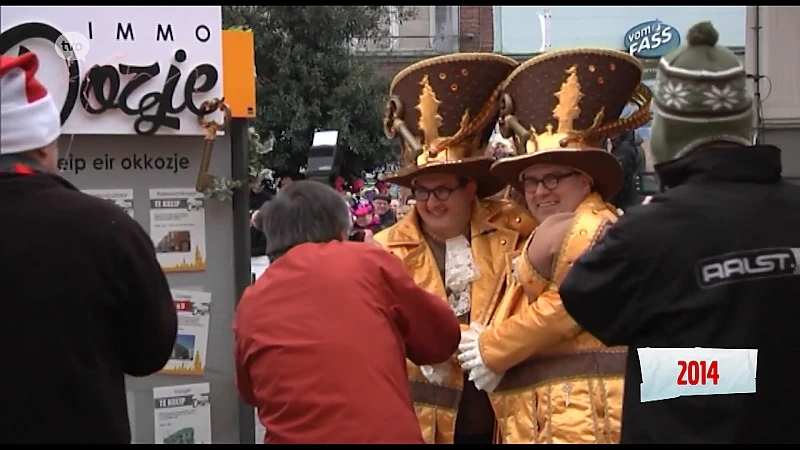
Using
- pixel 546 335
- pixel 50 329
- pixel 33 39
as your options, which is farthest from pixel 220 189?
pixel 50 329

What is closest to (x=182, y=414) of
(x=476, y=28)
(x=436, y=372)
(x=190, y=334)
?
(x=190, y=334)

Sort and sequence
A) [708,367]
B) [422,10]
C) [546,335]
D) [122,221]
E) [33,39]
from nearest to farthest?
[708,367]
[122,221]
[546,335]
[33,39]
[422,10]

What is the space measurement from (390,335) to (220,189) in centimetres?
148

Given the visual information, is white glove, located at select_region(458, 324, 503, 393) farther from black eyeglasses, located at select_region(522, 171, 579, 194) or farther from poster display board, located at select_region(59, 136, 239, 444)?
poster display board, located at select_region(59, 136, 239, 444)

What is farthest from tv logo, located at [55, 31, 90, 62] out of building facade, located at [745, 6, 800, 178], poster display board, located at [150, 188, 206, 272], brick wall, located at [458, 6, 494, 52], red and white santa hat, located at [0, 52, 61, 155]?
brick wall, located at [458, 6, 494, 52]

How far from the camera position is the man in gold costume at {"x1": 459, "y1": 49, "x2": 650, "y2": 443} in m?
2.87

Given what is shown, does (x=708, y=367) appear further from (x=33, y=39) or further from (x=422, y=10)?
(x=422, y=10)

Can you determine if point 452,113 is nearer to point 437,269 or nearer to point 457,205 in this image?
point 457,205

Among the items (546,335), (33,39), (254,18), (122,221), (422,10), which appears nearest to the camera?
(122,221)

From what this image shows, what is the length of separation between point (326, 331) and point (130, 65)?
1642 mm

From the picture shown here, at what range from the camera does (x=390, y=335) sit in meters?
2.58

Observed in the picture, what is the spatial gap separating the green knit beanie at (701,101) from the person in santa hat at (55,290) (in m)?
1.19

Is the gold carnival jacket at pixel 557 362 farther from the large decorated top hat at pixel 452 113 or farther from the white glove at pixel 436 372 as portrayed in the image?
the large decorated top hat at pixel 452 113

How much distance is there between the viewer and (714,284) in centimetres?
195
